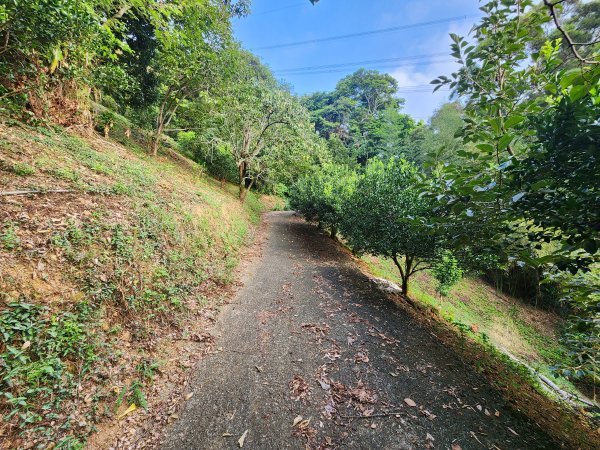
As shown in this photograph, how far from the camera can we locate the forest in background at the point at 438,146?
65.1 inches

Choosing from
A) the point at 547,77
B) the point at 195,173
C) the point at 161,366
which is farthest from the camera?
the point at 195,173

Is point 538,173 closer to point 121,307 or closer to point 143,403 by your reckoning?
point 143,403

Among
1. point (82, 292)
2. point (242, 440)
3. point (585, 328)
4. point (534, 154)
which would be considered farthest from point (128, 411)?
point (585, 328)

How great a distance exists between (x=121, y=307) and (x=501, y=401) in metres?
5.39

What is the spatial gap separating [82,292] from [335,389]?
3.42 metres

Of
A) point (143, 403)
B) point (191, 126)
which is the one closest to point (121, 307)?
point (143, 403)

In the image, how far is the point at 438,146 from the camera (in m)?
6.64

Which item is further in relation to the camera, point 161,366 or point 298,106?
point 298,106

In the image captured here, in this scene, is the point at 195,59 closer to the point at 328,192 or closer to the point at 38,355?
the point at 328,192

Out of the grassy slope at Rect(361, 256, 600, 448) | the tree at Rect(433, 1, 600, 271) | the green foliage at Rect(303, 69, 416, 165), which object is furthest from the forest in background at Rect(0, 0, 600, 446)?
the green foliage at Rect(303, 69, 416, 165)

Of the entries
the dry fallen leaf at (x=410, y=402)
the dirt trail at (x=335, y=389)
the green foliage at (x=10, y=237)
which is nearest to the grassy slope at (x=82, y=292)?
the green foliage at (x=10, y=237)

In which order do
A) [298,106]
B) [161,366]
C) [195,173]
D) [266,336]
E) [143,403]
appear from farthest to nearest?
[195,173], [298,106], [266,336], [161,366], [143,403]

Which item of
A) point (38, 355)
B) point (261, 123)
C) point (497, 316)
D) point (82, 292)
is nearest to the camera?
point (38, 355)

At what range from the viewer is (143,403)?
2.62 m
